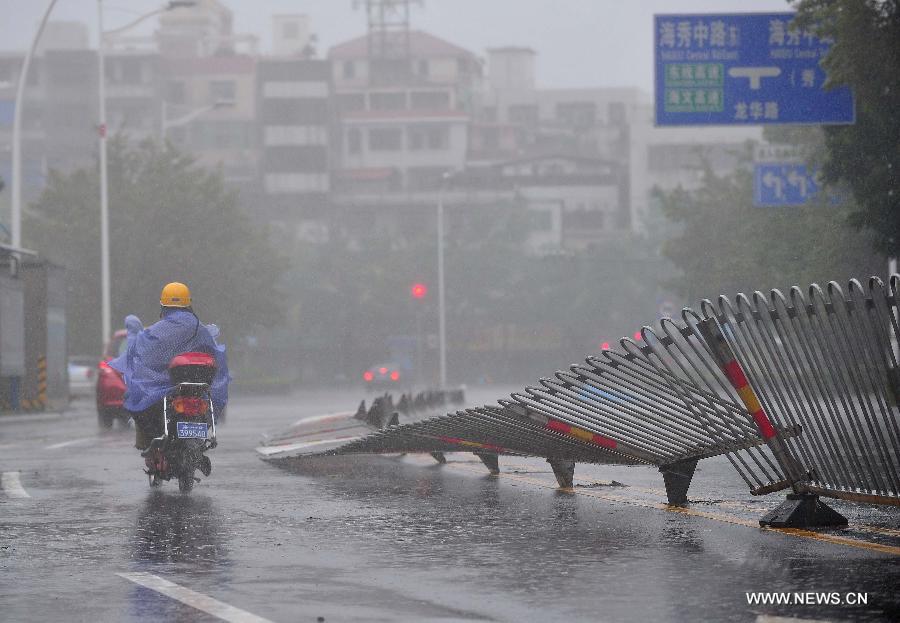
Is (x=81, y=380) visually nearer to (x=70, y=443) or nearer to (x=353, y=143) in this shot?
(x=70, y=443)

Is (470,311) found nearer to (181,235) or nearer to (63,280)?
(181,235)

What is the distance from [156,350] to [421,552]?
18.2 feet

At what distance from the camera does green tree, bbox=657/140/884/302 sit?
43.4 meters

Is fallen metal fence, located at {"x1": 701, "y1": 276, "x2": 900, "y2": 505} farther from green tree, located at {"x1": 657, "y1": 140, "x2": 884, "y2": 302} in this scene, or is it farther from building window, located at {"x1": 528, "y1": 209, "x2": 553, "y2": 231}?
building window, located at {"x1": 528, "y1": 209, "x2": 553, "y2": 231}

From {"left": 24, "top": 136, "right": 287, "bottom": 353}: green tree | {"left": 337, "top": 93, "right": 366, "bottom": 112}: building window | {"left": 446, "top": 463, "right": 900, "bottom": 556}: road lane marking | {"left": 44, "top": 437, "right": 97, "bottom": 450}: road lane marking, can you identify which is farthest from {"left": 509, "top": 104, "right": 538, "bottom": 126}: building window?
{"left": 446, "top": 463, "right": 900, "bottom": 556}: road lane marking

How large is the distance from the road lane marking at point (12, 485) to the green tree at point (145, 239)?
45923 millimetres

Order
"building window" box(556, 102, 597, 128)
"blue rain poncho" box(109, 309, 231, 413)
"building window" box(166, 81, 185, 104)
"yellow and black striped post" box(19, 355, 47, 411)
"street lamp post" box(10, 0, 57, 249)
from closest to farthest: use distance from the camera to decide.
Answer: "blue rain poncho" box(109, 309, 231, 413) → "yellow and black striped post" box(19, 355, 47, 411) → "street lamp post" box(10, 0, 57, 249) → "building window" box(166, 81, 185, 104) → "building window" box(556, 102, 597, 128)

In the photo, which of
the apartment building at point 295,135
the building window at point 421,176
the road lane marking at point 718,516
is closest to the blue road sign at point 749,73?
the road lane marking at point 718,516

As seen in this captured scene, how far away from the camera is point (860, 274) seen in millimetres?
43844

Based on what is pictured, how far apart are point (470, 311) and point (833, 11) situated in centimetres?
7121

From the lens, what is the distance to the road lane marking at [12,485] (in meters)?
14.1

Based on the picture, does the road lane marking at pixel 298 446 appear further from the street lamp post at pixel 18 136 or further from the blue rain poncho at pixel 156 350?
the street lamp post at pixel 18 136

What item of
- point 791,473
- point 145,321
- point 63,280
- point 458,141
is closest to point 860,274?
point 63,280

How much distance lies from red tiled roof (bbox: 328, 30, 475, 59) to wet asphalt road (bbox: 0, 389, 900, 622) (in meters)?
112
